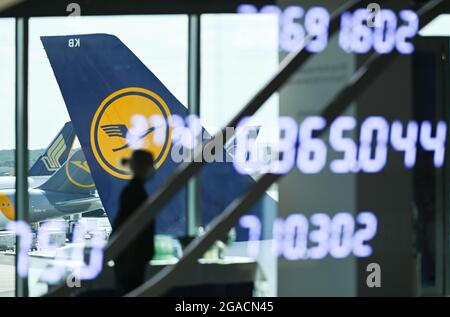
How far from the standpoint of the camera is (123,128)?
2309mm

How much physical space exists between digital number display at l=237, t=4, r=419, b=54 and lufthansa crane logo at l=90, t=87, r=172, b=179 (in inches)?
18.9

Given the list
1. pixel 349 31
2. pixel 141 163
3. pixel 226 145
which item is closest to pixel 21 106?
pixel 141 163

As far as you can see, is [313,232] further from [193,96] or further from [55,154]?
[55,154]

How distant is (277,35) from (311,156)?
424mm

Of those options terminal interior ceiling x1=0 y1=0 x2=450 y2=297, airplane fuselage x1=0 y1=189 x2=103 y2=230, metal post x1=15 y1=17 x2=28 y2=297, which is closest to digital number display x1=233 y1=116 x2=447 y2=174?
terminal interior ceiling x1=0 y1=0 x2=450 y2=297

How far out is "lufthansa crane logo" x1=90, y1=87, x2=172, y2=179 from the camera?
2.27 metres

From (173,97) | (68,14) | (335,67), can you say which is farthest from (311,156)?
(68,14)

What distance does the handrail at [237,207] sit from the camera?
7.18 ft

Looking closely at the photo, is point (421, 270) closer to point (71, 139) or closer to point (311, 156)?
point (311, 156)

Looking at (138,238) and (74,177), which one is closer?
(138,238)

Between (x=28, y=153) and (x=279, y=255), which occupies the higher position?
(x=28, y=153)

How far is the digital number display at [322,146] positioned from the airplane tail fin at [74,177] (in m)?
0.53

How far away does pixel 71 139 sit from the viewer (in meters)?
2.35

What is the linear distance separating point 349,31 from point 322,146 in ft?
1.31
